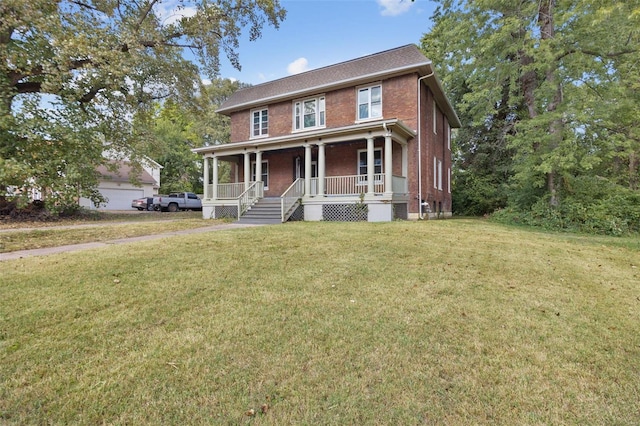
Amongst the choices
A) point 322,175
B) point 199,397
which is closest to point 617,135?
point 322,175

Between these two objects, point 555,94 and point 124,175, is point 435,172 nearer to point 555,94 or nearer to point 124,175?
point 555,94

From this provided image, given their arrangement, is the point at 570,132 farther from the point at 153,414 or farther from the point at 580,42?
the point at 153,414

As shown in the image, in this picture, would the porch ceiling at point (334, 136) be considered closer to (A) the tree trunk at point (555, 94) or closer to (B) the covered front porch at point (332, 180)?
(B) the covered front porch at point (332, 180)

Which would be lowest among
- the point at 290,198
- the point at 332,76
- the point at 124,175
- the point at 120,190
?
the point at 290,198

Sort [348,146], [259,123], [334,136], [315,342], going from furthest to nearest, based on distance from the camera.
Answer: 1. [259,123]
2. [348,146]
3. [334,136]
4. [315,342]

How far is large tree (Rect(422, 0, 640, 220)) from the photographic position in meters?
11.7

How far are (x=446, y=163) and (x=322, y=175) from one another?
10.3 meters

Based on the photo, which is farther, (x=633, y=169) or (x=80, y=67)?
(x=633, y=169)

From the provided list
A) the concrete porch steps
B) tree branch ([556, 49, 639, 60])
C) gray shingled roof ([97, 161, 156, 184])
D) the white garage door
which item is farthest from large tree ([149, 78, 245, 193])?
tree branch ([556, 49, 639, 60])

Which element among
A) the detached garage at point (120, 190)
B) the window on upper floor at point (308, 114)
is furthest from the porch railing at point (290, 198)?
the detached garage at point (120, 190)

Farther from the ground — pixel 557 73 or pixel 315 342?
pixel 557 73

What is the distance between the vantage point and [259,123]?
19.5 metres

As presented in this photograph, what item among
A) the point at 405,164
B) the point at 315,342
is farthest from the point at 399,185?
the point at 315,342

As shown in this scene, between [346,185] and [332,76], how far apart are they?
20.0ft
